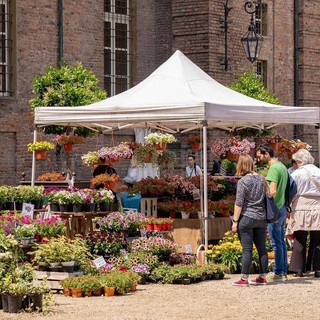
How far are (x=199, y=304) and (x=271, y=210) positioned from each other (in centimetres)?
211

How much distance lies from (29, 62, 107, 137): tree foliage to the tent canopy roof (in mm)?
4522

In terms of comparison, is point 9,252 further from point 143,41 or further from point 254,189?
point 143,41

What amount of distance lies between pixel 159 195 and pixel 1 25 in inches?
342

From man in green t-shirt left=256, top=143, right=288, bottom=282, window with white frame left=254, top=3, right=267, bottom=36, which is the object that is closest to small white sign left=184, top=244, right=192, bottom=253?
man in green t-shirt left=256, top=143, right=288, bottom=282

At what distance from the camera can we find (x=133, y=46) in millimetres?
30578

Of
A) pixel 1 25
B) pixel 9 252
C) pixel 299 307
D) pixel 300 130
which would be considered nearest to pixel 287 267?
pixel 299 307

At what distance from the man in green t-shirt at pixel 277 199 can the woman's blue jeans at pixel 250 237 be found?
0.77 metres

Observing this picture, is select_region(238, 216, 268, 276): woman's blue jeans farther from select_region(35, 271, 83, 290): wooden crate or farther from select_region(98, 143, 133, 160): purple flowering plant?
select_region(98, 143, 133, 160): purple flowering plant

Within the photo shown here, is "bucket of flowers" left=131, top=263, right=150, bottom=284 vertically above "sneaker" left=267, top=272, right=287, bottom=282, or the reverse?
"bucket of flowers" left=131, top=263, right=150, bottom=284

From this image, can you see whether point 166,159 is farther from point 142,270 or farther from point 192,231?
point 142,270

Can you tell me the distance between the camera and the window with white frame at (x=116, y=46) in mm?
29875

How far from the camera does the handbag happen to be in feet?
51.7

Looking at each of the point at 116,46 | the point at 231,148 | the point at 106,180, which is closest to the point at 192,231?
the point at 106,180

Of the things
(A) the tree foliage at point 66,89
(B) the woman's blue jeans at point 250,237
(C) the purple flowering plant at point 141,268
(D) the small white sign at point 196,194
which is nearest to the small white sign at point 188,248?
(D) the small white sign at point 196,194
